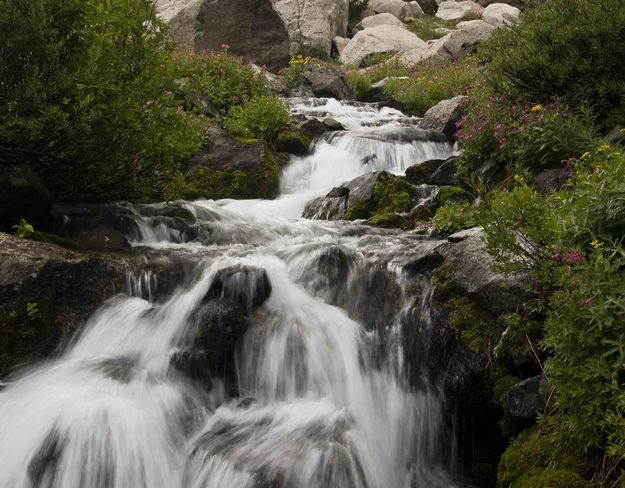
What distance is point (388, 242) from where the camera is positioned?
704 centimetres

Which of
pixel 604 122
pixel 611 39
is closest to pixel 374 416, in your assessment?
pixel 604 122

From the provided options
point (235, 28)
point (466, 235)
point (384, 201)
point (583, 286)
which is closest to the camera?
point (583, 286)

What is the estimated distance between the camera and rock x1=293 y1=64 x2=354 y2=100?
62.3ft

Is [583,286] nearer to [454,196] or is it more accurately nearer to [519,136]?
[519,136]

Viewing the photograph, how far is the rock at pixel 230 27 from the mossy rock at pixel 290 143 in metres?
9.92

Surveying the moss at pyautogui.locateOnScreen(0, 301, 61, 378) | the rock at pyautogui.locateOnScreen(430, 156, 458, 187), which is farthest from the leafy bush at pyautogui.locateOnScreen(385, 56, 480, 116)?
the moss at pyautogui.locateOnScreen(0, 301, 61, 378)

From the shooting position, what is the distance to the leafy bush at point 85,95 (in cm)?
543

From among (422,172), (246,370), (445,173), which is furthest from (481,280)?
(422,172)

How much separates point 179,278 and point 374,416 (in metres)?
2.48

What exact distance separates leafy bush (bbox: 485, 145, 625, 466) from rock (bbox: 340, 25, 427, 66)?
23611 mm

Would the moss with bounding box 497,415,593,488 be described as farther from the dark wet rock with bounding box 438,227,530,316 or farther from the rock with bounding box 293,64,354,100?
the rock with bounding box 293,64,354,100

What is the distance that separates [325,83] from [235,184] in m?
9.71

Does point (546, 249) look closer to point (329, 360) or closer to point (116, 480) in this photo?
point (329, 360)

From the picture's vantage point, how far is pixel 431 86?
1769 centimetres
